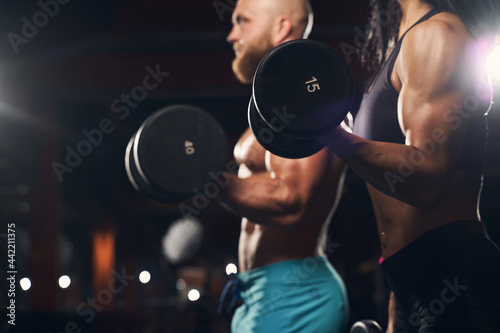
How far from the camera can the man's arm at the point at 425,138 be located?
36.1 inches

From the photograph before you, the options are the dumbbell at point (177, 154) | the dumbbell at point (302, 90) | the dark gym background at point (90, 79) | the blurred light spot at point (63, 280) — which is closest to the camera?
the dumbbell at point (302, 90)

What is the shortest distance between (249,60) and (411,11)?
2.27ft

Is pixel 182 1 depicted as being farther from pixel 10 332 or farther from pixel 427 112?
pixel 427 112

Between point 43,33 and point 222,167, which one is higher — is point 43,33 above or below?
above

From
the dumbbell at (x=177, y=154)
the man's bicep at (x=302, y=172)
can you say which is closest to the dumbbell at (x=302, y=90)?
the dumbbell at (x=177, y=154)

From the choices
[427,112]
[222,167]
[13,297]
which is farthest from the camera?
[13,297]

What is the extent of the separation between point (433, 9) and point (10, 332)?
8.91 ft

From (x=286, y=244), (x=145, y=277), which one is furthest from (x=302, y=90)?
(x=145, y=277)

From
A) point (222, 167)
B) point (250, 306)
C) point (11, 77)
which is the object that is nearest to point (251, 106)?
point (222, 167)

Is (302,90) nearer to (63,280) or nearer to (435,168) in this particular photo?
(435,168)

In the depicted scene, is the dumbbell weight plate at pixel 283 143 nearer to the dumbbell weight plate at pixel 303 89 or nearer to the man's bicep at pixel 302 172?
the dumbbell weight plate at pixel 303 89

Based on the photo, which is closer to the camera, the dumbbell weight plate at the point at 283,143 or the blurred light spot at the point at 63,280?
the dumbbell weight plate at the point at 283,143

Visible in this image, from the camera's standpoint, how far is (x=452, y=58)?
0.95 metres

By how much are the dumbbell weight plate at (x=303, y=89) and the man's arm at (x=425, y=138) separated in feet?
0.20
